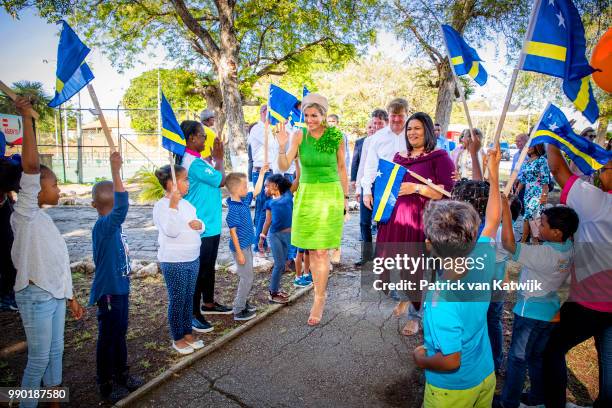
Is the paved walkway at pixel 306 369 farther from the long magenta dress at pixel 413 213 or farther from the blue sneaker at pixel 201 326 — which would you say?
the long magenta dress at pixel 413 213

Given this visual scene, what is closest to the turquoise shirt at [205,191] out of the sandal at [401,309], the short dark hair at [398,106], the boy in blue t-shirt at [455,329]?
the sandal at [401,309]

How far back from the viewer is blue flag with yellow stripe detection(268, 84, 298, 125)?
4.82 metres

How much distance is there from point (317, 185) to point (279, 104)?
1605mm

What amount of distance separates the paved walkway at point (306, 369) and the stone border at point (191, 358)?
0.05 meters

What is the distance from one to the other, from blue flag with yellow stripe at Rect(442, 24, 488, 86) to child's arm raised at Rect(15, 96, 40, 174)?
3181mm

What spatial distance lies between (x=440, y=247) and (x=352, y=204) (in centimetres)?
903

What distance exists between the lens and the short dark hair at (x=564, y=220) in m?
2.29

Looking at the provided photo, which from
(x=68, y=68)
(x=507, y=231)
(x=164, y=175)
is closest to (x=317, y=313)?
(x=164, y=175)

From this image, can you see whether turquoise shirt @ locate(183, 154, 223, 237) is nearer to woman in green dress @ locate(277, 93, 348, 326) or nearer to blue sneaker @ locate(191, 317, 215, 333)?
woman in green dress @ locate(277, 93, 348, 326)

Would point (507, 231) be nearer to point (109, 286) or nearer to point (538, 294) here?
point (538, 294)

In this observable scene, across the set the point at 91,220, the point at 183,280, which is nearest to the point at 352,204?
the point at 91,220

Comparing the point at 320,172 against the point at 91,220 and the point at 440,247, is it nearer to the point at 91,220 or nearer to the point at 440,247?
the point at 440,247

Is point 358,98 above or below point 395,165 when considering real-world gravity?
above

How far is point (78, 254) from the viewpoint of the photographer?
6270mm
